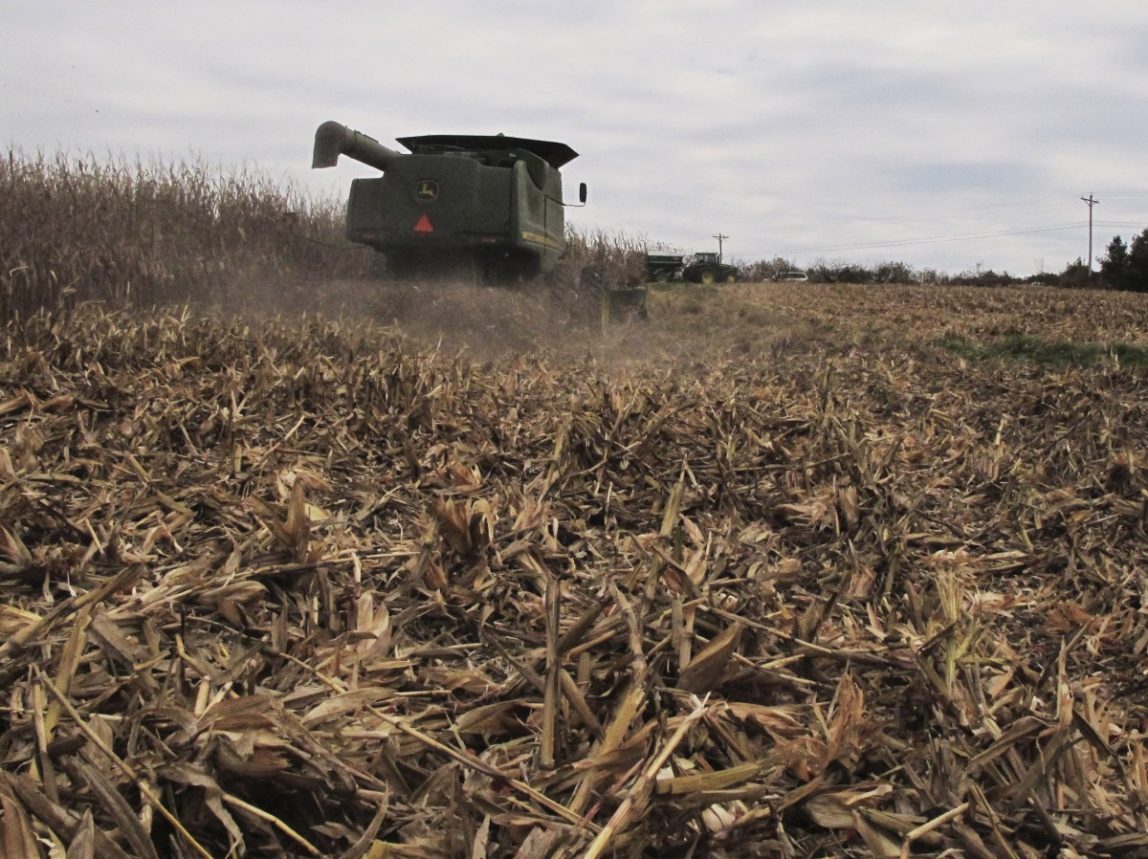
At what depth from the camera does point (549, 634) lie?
155cm

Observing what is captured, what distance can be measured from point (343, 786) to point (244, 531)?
1.13m

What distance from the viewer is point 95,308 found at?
20.4 feet

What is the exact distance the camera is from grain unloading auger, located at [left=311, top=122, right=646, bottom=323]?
9266mm

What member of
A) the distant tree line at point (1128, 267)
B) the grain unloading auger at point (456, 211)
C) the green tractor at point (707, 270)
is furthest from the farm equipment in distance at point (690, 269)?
the distant tree line at point (1128, 267)

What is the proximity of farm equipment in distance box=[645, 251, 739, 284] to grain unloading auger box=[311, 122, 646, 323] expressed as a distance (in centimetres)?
966

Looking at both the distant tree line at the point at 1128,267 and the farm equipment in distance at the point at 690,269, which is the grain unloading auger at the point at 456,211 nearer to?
the farm equipment in distance at the point at 690,269

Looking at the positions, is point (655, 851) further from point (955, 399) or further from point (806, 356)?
point (806, 356)

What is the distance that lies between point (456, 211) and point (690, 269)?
20695 millimetres

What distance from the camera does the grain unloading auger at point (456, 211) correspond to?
9266 mm

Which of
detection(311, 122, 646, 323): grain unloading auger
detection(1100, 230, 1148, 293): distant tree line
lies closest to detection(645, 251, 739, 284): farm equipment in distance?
detection(311, 122, 646, 323): grain unloading auger

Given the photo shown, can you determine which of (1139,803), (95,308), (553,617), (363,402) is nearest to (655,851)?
(553,617)

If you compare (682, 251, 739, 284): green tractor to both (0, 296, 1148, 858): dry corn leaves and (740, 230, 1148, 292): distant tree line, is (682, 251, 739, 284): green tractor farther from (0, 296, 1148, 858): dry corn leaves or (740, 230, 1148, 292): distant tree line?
(0, 296, 1148, 858): dry corn leaves

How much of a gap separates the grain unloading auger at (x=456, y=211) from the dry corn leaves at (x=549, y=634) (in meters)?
6.09

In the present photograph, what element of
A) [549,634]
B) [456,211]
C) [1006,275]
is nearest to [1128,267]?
[1006,275]
